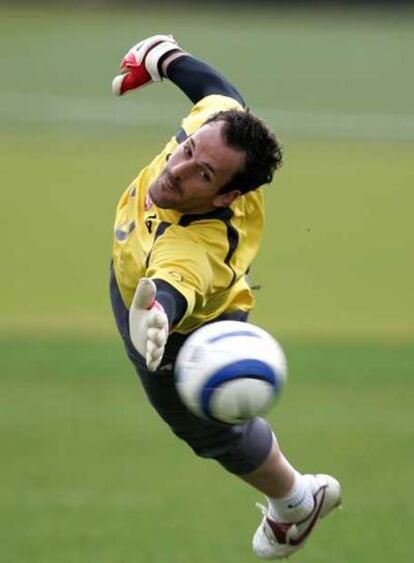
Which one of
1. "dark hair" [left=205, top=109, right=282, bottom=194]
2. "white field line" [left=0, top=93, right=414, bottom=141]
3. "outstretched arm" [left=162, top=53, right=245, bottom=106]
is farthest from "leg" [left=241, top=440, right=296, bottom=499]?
"white field line" [left=0, top=93, right=414, bottom=141]

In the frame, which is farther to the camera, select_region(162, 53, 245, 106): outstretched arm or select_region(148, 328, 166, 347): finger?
select_region(162, 53, 245, 106): outstretched arm

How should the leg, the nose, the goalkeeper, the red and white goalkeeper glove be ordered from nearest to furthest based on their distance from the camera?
the goalkeeper, the nose, the leg, the red and white goalkeeper glove

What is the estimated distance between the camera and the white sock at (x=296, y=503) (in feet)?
31.0

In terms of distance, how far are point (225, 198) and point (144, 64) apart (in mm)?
1715

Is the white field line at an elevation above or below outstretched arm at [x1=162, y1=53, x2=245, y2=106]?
below

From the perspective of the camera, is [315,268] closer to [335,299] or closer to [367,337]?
[335,299]

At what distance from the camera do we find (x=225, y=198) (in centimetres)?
841

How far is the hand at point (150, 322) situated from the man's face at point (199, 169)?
0.94 m

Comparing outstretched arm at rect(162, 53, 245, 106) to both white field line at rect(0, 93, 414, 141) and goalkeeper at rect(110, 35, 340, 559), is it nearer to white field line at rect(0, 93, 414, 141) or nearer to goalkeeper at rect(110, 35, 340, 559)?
goalkeeper at rect(110, 35, 340, 559)

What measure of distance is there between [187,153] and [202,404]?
4.44 ft

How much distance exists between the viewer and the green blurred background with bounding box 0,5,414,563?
1080cm

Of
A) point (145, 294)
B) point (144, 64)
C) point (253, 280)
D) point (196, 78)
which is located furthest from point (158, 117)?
point (145, 294)

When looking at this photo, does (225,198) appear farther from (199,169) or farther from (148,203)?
(148,203)

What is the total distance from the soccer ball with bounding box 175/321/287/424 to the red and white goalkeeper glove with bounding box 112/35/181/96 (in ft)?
8.19
